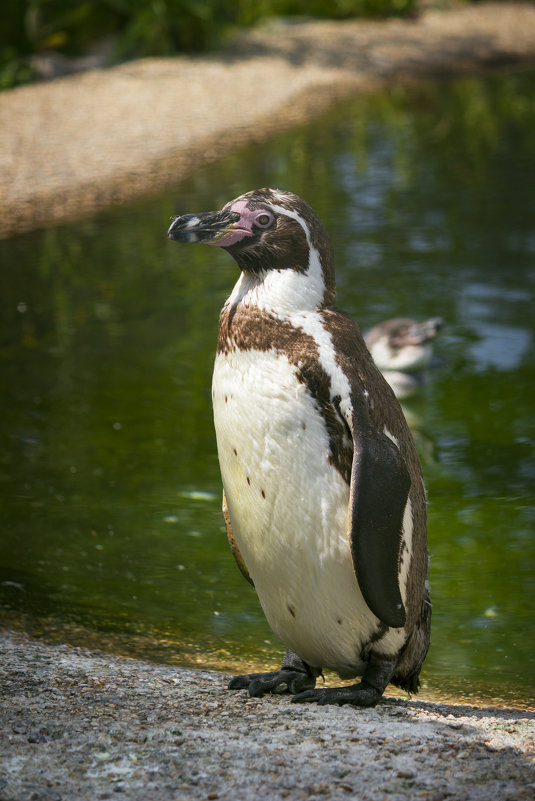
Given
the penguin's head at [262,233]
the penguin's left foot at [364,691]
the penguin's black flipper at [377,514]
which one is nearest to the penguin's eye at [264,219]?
the penguin's head at [262,233]

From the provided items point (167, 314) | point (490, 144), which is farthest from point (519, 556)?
point (490, 144)

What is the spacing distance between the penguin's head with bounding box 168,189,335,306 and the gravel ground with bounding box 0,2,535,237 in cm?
675

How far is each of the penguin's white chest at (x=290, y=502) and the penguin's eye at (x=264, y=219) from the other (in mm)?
338

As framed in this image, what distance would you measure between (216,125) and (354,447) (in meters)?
10.2

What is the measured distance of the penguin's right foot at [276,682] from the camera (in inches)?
116

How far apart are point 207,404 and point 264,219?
124 inches

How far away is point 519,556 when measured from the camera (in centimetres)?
429

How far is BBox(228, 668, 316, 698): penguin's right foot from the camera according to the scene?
294cm

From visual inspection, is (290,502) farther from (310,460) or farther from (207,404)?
(207,404)

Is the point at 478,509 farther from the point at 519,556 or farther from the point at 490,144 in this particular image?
the point at 490,144

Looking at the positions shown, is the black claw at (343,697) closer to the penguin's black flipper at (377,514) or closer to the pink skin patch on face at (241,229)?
the penguin's black flipper at (377,514)

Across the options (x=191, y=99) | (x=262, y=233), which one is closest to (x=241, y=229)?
(x=262, y=233)

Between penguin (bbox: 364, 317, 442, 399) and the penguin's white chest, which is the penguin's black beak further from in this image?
penguin (bbox: 364, 317, 442, 399)

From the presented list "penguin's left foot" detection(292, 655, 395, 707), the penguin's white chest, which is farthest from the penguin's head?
"penguin's left foot" detection(292, 655, 395, 707)
